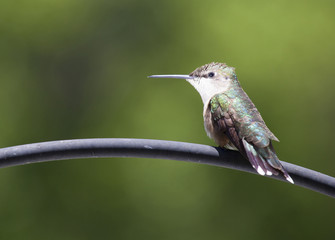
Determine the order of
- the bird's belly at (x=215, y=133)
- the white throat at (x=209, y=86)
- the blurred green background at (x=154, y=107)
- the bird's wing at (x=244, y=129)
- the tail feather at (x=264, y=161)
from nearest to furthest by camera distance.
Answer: the tail feather at (x=264, y=161)
the bird's wing at (x=244, y=129)
the bird's belly at (x=215, y=133)
the white throat at (x=209, y=86)
the blurred green background at (x=154, y=107)

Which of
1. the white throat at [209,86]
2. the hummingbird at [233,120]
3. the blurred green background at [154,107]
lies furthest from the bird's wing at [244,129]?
the blurred green background at [154,107]

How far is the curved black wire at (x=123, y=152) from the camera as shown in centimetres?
147

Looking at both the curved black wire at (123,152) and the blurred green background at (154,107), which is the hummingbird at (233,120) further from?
the blurred green background at (154,107)

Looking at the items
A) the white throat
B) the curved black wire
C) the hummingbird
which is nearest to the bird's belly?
the hummingbird

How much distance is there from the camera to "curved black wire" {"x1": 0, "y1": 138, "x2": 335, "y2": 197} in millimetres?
1473

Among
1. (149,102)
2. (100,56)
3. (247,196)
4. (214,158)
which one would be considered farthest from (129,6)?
(214,158)

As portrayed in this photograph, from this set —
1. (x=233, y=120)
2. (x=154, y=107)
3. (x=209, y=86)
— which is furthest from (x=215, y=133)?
(x=154, y=107)

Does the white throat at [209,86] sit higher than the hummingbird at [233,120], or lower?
higher

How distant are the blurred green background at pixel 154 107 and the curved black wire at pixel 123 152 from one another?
3567mm

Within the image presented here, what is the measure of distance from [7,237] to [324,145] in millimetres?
3299

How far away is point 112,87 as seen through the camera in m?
5.45

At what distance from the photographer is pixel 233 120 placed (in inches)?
80.7

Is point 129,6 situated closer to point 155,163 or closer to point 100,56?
point 100,56

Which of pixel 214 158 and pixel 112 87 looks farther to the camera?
pixel 112 87
